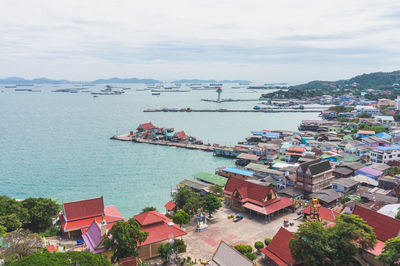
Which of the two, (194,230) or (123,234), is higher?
(123,234)

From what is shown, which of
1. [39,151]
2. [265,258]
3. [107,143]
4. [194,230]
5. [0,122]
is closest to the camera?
[265,258]

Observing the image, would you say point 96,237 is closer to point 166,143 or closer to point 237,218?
point 237,218

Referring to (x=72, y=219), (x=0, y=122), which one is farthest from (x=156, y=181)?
(x=0, y=122)

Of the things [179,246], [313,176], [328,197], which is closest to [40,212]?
[179,246]

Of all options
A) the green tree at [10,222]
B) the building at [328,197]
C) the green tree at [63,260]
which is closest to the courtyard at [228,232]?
the building at [328,197]

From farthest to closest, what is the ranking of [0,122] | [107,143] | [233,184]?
[0,122], [107,143], [233,184]

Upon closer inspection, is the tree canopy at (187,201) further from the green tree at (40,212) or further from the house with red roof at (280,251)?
the green tree at (40,212)

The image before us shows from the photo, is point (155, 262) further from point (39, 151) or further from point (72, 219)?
point (39, 151)
